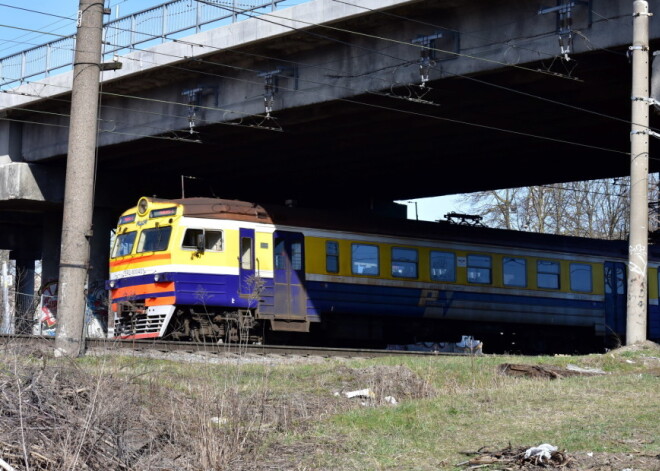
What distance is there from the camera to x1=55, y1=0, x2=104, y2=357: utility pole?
46.2ft

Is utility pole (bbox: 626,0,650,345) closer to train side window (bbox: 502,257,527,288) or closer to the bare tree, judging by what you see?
train side window (bbox: 502,257,527,288)

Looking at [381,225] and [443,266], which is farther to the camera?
[443,266]

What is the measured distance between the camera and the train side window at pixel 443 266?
26266 mm

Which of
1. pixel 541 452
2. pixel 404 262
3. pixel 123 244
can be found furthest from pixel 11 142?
pixel 541 452

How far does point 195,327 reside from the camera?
2161 cm

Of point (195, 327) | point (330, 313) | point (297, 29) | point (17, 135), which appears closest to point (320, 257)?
point (330, 313)

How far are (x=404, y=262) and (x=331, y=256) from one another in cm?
261

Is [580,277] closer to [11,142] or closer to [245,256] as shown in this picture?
[245,256]

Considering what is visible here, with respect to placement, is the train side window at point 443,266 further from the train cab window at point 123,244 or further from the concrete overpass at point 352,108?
the train cab window at point 123,244

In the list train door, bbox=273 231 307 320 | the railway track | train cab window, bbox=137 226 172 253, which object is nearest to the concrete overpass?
train door, bbox=273 231 307 320

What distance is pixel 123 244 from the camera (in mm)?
22969

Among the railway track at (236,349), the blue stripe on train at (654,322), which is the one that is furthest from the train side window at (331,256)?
the blue stripe on train at (654,322)

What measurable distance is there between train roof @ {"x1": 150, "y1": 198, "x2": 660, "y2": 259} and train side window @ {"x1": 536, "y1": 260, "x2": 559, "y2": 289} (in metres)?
0.47

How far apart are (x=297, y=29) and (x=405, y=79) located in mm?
2721
